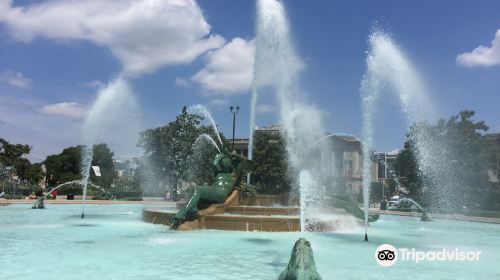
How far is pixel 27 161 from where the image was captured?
181ft

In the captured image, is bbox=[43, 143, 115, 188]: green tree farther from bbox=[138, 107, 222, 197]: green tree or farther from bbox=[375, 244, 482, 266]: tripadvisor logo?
bbox=[375, 244, 482, 266]: tripadvisor logo

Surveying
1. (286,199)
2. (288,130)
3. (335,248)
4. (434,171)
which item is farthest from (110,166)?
(335,248)

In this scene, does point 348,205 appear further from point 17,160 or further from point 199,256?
point 17,160

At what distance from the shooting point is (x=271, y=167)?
183 feet

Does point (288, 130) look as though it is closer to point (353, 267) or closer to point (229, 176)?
point (229, 176)

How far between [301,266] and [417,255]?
6153 mm

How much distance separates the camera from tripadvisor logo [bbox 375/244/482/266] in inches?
396

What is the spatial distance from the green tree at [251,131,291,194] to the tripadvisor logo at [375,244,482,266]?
4276 cm

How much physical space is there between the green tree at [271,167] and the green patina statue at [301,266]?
48.3 meters

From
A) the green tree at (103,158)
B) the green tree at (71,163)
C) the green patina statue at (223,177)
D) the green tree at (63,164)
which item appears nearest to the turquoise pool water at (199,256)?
the green patina statue at (223,177)

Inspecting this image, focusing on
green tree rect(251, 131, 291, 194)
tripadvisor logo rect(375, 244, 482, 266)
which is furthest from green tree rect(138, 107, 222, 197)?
tripadvisor logo rect(375, 244, 482, 266)

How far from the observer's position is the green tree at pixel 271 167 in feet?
183

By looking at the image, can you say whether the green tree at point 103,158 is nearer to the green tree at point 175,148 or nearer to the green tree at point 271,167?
the green tree at point 175,148

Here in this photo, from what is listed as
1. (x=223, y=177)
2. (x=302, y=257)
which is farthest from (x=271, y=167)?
(x=302, y=257)
